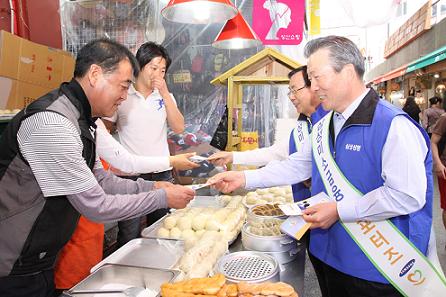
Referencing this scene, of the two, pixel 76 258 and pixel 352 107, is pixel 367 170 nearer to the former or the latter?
pixel 352 107

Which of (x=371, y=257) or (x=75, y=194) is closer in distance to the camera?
(x=75, y=194)

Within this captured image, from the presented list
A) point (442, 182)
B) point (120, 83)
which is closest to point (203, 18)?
point (120, 83)

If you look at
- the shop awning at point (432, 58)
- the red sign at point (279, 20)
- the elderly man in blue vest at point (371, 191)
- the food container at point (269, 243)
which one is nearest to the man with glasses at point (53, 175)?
the food container at point (269, 243)

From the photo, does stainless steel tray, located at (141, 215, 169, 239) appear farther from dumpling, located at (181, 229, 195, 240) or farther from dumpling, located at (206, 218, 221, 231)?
dumpling, located at (206, 218, 221, 231)

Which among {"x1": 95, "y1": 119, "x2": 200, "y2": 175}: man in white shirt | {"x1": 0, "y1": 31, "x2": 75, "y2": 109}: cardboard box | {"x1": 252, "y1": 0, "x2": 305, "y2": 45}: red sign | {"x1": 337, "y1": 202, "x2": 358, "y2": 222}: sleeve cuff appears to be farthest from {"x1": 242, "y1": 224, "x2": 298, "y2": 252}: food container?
{"x1": 252, "y1": 0, "x2": 305, "y2": 45}: red sign

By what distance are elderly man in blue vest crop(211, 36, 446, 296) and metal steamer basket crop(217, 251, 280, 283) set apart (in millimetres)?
258

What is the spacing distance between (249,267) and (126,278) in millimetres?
515

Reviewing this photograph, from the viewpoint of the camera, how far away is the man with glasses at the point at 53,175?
1.39m

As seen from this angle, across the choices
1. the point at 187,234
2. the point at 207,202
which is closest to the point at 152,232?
the point at 187,234

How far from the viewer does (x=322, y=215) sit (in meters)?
1.55

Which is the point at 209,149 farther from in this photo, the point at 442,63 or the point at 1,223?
the point at 442,63

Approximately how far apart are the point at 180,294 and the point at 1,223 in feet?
2.55

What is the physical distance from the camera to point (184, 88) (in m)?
5.43

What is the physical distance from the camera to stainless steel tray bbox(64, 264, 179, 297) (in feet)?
4.78
